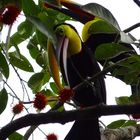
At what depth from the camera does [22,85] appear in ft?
5.17

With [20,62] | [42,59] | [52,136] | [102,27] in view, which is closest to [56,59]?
[42,59]

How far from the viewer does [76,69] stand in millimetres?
2096

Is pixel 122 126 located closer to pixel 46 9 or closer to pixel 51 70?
pixel 51 70

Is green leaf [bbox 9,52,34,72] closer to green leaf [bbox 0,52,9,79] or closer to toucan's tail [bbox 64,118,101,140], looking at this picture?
green leaf [bbox 0,52,9,79]

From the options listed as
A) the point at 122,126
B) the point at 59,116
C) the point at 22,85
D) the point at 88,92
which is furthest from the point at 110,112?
the point at 88,92

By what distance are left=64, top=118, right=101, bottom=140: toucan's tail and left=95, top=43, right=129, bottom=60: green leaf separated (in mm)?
631

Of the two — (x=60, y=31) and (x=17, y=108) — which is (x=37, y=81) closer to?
(x=60, y=31)

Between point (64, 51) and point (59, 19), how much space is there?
14 cm

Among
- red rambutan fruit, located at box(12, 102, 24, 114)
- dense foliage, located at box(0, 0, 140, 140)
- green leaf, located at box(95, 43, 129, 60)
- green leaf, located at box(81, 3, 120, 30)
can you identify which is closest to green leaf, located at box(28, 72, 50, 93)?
dense foliage, located at box(0, 0, 140, 140)

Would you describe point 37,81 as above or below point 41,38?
below

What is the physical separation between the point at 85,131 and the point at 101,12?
89cm

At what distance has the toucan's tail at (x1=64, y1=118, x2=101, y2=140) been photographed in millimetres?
1877

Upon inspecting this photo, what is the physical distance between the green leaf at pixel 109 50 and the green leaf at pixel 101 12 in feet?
0.25

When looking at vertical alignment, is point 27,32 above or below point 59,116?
above
